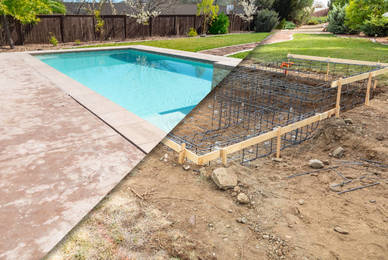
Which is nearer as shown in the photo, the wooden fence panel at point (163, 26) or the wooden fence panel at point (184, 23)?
the wooden fence panel at point (163, 26)

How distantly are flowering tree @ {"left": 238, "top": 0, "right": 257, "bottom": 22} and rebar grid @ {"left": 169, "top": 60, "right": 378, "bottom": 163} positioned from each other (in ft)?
69.4

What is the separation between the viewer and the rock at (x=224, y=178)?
3475 mm

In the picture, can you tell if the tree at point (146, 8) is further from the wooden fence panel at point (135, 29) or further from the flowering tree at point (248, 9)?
the flowering tree at point (248, 9)

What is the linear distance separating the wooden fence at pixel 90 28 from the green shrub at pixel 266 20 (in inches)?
242

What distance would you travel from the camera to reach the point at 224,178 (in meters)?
3.54

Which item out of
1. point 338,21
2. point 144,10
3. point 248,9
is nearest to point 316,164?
point 338,21

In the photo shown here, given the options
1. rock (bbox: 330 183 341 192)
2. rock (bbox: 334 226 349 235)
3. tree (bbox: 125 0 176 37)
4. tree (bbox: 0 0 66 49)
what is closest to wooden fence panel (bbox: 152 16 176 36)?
tree (bbox: 125 0 176 37)

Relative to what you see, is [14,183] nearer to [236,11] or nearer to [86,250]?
[86,250]

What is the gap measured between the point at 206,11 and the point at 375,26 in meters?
13.5

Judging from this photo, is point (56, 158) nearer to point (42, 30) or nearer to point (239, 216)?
point (239, 216)

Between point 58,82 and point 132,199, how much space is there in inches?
247

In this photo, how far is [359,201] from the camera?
338 centimetres

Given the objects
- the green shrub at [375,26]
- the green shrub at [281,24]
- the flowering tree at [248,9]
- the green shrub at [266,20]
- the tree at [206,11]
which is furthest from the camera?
the green shrub at [281,24]

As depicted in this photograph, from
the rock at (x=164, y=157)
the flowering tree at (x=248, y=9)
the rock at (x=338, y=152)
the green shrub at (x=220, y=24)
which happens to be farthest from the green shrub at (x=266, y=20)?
the rock at (x=164, y=157)
